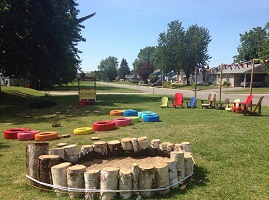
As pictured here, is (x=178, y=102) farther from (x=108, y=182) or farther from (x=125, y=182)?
(x=108, y=182)

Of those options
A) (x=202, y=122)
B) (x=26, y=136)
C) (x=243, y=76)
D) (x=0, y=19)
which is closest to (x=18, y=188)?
(x=26, y=136)

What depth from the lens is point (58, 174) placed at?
15.3ft

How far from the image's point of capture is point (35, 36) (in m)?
21.8

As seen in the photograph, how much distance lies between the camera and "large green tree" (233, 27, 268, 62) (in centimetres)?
7791

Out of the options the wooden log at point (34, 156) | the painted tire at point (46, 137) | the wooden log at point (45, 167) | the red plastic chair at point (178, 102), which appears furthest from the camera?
the red plastic chair at point (178, 102)

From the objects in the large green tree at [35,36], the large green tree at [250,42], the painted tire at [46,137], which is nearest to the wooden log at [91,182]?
the painted tire at [46,137]

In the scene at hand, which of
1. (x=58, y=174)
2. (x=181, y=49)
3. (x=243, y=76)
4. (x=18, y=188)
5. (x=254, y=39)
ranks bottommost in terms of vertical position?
(x=18, y=188)

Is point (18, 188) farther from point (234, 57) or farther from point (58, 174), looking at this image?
point (234, 57)

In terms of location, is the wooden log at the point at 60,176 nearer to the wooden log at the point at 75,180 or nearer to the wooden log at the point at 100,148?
the wooden log at the point at 75,180

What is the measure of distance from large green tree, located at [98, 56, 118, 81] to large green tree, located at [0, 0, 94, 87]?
118 meters

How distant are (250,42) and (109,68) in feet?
265

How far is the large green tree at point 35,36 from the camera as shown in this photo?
2128 centimetres

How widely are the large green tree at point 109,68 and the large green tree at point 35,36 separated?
118m

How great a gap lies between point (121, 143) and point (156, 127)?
4.42 meters
